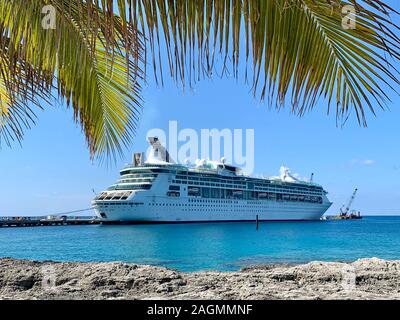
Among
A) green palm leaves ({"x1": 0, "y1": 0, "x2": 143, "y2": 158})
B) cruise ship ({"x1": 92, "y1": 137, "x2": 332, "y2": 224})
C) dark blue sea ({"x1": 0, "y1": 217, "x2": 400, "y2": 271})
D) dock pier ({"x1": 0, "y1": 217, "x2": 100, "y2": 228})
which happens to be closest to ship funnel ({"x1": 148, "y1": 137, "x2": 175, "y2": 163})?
cruise ship ({"x1": 92, "y1": 137, "x2": 332, "y2": 224})

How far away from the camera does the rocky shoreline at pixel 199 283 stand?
466cm

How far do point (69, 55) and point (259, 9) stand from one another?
89cm

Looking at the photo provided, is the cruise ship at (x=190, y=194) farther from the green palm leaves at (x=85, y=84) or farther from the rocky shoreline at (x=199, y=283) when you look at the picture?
the green palm leaves at (x=85, y=84)

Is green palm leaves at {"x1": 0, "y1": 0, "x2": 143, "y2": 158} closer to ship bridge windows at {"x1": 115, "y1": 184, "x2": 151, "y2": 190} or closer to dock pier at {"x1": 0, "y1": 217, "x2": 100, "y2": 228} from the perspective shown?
ship bridge windows at {"x1": 115, "y1": 184, "x2": 151, "y2": 190}

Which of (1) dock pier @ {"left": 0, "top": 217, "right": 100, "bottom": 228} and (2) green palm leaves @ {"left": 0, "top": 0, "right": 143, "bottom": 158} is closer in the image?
(2) green palm leaves @ {"left": 0, "top": 0, "right": 143, "bottom": 158}

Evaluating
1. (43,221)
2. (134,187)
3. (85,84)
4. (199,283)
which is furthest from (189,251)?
(43,221)

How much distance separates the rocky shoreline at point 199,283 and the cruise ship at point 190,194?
37542mm

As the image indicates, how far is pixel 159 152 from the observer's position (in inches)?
1973

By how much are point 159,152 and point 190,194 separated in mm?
6268

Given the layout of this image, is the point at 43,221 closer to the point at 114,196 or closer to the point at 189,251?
the point at 114,196

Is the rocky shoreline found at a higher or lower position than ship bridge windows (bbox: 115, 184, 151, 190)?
lower

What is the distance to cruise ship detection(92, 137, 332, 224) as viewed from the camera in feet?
148

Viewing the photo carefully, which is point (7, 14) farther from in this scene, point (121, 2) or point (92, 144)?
point (92, 144)

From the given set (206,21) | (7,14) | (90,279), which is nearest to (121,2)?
(206,21)
